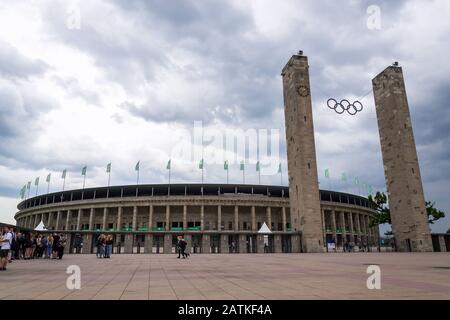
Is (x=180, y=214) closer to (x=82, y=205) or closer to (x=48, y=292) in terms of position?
(x=82, y=205)

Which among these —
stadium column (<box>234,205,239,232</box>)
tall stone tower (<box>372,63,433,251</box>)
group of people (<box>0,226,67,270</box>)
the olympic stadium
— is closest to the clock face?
tall stone tower (<box>372,63,433,251</box>)

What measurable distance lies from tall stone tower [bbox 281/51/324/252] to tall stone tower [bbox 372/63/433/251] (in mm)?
13090

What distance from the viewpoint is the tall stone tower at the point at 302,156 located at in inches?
1526

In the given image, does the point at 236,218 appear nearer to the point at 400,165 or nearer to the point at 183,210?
the point at 183,210

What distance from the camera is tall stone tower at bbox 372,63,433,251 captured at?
1662 inches

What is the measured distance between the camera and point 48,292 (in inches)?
315

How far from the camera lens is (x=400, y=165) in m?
44.3

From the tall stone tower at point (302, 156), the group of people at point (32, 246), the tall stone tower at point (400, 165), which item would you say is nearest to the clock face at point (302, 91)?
the tall stone tower at point (302, 156)

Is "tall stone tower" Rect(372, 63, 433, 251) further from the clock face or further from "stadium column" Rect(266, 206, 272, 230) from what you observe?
"stadium column" Rect(266, 206, 272, 230)

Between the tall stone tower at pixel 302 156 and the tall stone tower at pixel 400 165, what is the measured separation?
1309 centimetres

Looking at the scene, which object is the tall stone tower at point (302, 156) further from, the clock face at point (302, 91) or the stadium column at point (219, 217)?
the stadium column at point (219, 217)
